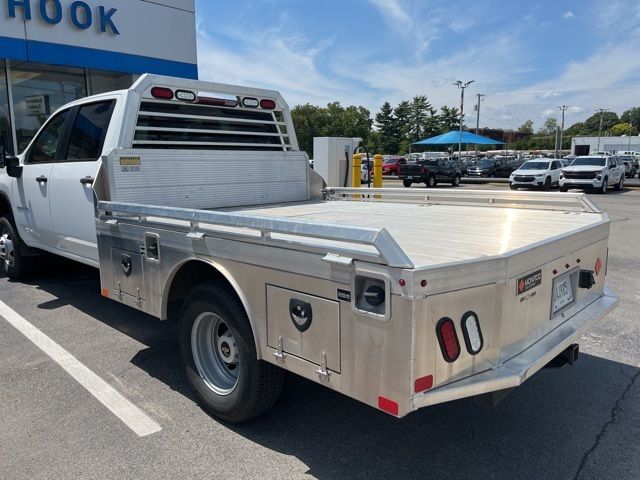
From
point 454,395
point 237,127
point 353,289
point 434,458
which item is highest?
point 237,127

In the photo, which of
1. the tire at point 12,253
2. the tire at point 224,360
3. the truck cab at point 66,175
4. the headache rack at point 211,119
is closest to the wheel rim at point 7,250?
the tire at point 12,253

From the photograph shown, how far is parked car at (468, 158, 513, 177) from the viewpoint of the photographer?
3803cm

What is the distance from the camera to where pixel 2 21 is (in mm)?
11938

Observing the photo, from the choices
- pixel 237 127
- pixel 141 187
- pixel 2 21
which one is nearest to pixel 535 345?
pixel 141 187

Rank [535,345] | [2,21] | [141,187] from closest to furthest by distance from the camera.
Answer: [535,345], [141,187], [2,21]

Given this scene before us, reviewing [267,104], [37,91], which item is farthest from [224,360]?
[37,91]

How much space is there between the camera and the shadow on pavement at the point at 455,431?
2.86 metres

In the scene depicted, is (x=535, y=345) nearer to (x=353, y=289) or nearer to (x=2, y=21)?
(x=353, y=289)

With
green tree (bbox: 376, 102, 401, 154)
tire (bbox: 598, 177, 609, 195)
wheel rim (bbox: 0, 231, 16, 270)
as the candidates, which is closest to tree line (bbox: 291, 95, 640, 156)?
green tree (bbox: 376, 102, 401, 154)

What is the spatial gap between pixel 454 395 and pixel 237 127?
4166mm

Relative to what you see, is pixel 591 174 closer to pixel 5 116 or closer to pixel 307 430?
pixel 5 116

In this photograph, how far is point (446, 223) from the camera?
390 centimetres

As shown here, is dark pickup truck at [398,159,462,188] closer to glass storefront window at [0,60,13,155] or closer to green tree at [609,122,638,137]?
glass storefront window at [0,60,13,155]

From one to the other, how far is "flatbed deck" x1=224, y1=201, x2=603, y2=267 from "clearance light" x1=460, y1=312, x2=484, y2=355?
10.5 inches
